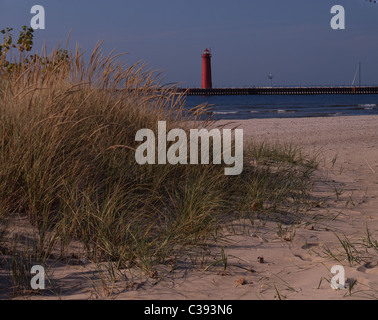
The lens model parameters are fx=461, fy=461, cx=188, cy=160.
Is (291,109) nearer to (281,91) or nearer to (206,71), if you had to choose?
(206,71)

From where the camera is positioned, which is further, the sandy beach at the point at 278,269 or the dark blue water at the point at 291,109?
the dark blue water at the point at 291,109

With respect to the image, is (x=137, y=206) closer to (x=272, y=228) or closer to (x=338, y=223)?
(x=272, y=228)

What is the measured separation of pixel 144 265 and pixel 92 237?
518 millimetres

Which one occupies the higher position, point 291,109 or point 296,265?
point 291,109

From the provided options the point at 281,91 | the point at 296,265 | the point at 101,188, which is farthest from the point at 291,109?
the point at 281,91

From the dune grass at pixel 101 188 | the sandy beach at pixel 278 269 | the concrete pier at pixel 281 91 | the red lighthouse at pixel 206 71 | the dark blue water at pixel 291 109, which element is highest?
the red lighthouse at pixel 206 71

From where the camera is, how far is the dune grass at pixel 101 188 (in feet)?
9.85

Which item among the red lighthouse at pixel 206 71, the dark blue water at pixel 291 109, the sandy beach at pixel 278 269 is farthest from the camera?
the red lighthouse at pixel 206 71

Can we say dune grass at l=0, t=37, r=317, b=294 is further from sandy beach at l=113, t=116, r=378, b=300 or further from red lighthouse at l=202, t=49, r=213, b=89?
red lighthouse at l=202, t=49, r=213, b=89

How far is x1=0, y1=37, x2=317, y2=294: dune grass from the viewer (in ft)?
9.85

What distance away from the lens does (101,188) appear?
376 cm

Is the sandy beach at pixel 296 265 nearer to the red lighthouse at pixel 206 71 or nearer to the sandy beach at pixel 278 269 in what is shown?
the sandy beach at pixel 278 269

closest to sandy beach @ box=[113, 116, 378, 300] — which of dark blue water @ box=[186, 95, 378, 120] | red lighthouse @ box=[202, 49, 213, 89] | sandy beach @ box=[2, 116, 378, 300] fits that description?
sandy beach @ box=[2, 116, 378, 300]

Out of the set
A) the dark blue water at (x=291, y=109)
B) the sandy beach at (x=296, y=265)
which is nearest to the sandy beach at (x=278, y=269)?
the sandy beach at (x=296, y=265)
